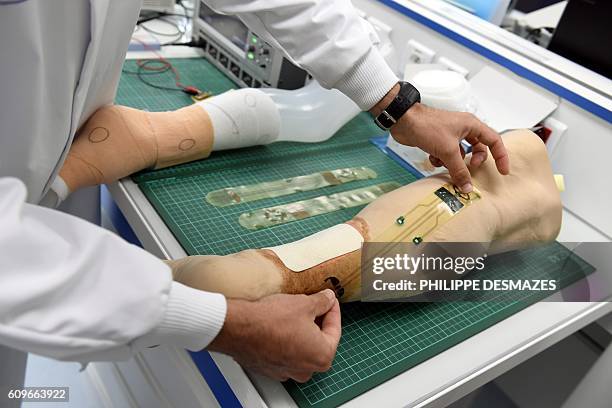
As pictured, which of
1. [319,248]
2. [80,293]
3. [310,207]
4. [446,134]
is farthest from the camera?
[310,207]

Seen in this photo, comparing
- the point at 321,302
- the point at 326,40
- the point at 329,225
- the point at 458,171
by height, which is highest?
the point at 326,40

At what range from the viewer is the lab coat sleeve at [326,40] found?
1.06 metres

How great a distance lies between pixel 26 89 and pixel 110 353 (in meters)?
0.38

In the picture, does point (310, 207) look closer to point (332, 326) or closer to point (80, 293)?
point (332, 326)

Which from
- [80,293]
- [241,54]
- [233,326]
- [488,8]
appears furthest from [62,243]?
[488,8]

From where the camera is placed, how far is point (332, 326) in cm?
82

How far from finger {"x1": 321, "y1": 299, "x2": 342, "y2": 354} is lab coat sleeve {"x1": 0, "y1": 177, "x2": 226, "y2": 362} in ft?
0.67

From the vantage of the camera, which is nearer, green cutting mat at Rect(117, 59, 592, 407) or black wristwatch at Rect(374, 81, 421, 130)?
green cutting mat at Rect(117, 59, 592, 407)

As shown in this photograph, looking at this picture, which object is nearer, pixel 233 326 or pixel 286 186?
pixel 233 326

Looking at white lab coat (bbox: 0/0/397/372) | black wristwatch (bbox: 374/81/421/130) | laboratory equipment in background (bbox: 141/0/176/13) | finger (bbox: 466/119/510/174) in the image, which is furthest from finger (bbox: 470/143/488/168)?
laboratory equipment in background (bbox: 141/0/176/13)

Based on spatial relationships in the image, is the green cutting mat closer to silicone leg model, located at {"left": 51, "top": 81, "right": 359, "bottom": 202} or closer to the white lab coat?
silicone leg model, located at {"left": 51, "top": 81, "right": 359, "bottom": 202}

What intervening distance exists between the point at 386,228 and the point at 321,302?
30 centimetres

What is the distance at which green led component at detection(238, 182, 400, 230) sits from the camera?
3.78ft

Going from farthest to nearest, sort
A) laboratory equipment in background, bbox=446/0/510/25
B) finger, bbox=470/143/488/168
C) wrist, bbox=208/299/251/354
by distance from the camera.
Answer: laboratory equipment in background, bbox=446/0/510/25 < finger, bbox=470/143/488/168 < wrist, bbox=208/299/251/354
